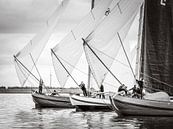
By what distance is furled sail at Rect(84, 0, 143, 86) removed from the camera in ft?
135

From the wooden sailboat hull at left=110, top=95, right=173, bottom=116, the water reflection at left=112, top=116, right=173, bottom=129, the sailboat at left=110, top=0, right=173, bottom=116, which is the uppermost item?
the sailboat at left=110, top=0, right=173, bottom=116

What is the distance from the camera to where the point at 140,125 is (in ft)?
99.5

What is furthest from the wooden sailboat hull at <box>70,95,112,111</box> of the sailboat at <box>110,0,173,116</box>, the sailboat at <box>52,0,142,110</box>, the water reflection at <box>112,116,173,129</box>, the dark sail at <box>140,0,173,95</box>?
the water reflection at <box>112,116,173,129</box>

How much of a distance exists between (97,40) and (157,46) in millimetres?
5763

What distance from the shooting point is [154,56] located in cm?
3844

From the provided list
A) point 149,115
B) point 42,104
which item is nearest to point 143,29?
point 149,115

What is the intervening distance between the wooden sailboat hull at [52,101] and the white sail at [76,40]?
404 centimetres

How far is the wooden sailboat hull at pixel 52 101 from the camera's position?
5444 cm

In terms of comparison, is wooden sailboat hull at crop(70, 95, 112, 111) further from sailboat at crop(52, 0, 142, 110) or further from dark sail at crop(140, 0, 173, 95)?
dark sail at crop(140, 0, 173, 95)

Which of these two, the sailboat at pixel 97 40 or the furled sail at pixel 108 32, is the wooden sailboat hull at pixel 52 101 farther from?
the furled sail at pixel 108 32

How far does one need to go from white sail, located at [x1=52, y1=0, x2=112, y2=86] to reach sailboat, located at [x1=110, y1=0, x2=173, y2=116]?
10.5 meters

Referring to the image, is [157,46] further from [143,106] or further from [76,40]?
[76,40]

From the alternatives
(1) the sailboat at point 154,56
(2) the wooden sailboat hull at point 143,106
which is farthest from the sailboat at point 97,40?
(2) the wooden sailboat hull at point 143,106

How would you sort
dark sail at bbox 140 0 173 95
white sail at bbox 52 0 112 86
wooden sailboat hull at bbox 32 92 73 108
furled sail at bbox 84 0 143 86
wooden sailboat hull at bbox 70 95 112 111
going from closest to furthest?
dark sail at bbox 140 0 173 95, furled sail at bbox 84 0 143 86, wooden sailboat hull at bbox 70 95 112 111, white sail at bbox 52 0 112 86, wooden sailboat hull at bbox 32 92 73 108
